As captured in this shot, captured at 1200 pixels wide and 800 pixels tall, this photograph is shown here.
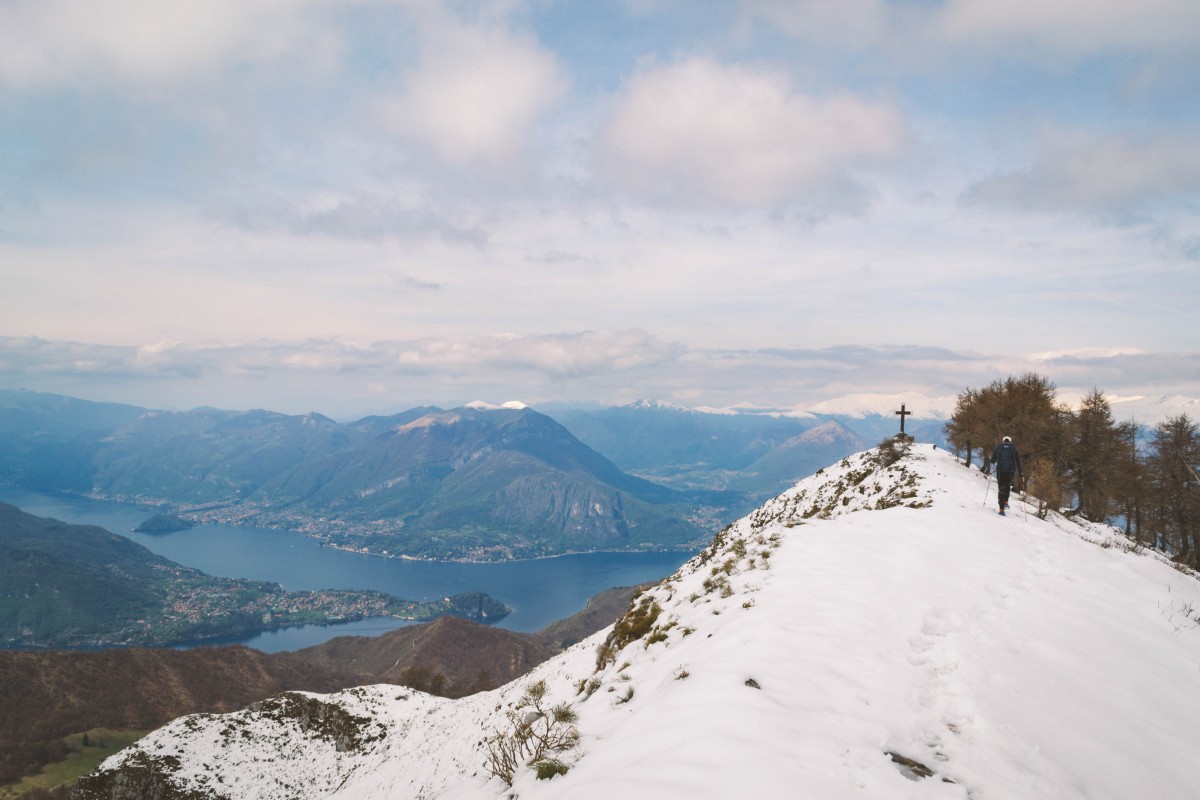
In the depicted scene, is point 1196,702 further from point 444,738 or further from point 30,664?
point 30,664

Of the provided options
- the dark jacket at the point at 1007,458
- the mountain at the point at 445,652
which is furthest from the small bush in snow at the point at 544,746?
the mountain at the point at 445,652

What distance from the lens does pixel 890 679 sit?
25.4 ft

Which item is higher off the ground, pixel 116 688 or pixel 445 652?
pixel 116 688

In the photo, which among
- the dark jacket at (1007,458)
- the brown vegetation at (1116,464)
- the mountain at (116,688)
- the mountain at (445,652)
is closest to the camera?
the dark jacket at (1007,458)

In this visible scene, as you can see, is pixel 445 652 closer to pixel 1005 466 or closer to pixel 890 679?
pixel 1005 466

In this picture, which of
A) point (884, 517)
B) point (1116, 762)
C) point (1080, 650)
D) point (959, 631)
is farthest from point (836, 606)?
point (884, 517)

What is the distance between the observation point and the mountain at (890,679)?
5703mm

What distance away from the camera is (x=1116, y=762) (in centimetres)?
606

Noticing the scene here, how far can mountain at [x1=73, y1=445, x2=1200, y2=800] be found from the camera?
5.70 meters

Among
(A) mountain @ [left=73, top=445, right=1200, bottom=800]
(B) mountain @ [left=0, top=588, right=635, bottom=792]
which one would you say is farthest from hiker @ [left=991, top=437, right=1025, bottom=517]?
(B) mountain @ [left=0, top=588, right=635, bottom=792]

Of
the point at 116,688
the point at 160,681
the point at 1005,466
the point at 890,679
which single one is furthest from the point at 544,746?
the point at 160,681

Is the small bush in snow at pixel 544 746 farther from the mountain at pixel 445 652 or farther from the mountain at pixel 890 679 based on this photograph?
the mountain at pixel 445 652

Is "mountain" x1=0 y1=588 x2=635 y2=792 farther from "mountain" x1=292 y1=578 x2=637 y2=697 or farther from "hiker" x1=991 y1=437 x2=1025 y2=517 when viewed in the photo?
"hiker" x1=991 y1=437 x2=1025 y2=517

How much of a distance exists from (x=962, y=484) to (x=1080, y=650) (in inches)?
921
